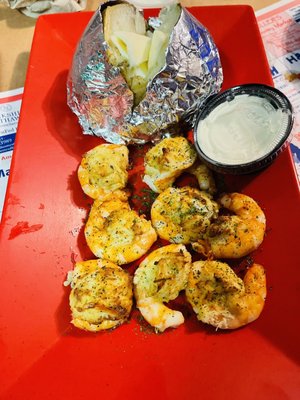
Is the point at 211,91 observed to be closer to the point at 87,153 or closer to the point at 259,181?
the point at 259,181

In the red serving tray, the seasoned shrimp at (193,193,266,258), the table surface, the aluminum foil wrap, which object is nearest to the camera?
the red serving tray

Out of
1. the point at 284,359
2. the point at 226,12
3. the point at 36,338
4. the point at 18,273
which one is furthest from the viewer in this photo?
the point at 226,12

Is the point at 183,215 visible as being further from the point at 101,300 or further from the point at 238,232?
the point at 101,300

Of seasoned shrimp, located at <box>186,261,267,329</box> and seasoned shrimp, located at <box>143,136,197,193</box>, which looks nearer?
seasoned shrimp, located at <box>186,261,267,329</box>

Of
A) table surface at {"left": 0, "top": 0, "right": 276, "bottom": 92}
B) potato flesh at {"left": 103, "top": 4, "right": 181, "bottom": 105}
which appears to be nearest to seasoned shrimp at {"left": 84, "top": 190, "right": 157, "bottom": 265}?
potato flesh at {"left": 103, "top": 4, "right": 181, "bottom": 105}

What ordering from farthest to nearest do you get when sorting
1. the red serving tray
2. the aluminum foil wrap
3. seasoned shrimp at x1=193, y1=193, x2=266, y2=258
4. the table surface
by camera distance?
the table surface, the aluminum foil wrap, seasoned shrimp at x1=193, y1=193, x2=266, y2=258, the red serving tray

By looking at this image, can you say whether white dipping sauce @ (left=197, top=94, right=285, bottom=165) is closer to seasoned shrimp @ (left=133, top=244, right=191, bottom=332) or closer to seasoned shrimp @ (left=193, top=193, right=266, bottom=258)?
seasoned shrimp @ (left=193, top=193, right=266, bottom=258)

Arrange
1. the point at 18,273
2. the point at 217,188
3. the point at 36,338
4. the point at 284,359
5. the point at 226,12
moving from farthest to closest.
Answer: the point at 226,12, the point at 217,188, the point at 18,273, the point at 36,338, the point at 284,359

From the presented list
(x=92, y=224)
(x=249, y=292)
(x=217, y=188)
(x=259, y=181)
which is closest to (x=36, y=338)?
(x=92, y=224)
